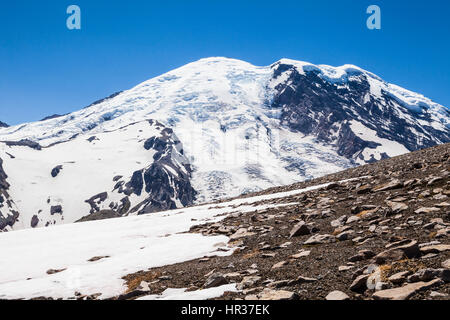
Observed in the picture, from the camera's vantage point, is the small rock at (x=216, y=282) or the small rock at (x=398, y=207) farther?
the small rock at (x=398, y=207)

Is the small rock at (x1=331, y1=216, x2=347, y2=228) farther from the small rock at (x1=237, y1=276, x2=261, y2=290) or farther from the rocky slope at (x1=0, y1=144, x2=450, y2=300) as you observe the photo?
the small rock at (x1=237, y1=276, x2=261, y2=290)

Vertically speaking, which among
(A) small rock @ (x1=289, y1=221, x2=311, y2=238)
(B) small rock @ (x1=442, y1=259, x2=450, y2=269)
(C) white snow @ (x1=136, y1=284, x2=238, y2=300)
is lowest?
(C) white snow @ (x1=136, y1=284, x2=238, y2=300)

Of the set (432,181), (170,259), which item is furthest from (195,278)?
(432,181)

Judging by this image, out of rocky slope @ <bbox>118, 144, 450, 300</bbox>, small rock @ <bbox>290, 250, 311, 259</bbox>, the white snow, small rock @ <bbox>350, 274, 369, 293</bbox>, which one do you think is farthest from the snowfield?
small rock @ <bbox>350, 274, 369, 293</bbox>

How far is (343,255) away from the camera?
937 centimetres

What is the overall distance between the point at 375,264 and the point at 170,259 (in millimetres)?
9099

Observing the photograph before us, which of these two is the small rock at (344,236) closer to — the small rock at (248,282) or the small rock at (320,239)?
the small rock at (320,239)

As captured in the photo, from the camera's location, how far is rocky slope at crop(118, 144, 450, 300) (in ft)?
22.5

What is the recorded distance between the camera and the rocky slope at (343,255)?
685 centimetres

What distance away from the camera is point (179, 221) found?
86.4 feet

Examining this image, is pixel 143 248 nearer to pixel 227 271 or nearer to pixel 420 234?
pixel 227 271

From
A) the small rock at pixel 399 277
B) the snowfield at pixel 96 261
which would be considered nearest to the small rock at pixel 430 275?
the small rock at pixel 399 277

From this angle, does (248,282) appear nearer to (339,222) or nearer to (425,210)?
(339,222)
